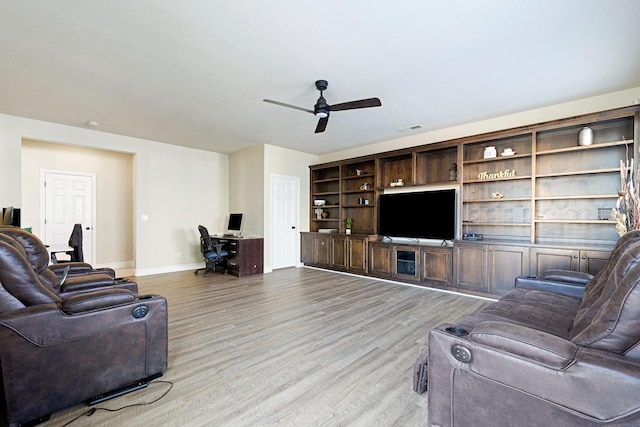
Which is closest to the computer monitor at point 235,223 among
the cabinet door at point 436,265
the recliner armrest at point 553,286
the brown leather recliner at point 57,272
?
the brown leather recliner at point 57,272

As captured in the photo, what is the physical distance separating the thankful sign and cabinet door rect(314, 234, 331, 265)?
3237 millimetres

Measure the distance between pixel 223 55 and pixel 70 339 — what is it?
260cm

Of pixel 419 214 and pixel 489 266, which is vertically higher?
pixel 419 214

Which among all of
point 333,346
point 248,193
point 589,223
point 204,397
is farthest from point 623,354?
point 248,193

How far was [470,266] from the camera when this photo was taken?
446 cm

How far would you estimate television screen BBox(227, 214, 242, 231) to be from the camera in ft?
21.5

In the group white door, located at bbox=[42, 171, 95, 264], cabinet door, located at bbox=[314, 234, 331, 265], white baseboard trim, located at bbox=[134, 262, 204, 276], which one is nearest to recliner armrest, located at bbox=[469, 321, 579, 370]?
cabinet door, located at bbox=[314, 234, 331, 265]

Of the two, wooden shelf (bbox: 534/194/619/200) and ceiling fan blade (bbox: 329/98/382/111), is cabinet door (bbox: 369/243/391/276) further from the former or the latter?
ceiling fan blade (bbox: 329/98/382/111)

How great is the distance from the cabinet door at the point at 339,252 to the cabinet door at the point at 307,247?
0.61m

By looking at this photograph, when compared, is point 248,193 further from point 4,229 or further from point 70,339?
point 70,339

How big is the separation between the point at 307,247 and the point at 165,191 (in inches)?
133

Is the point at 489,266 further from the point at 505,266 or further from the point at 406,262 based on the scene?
the point at 406,262

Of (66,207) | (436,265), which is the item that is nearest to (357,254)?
(436,265)

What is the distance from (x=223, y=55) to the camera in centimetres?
280
